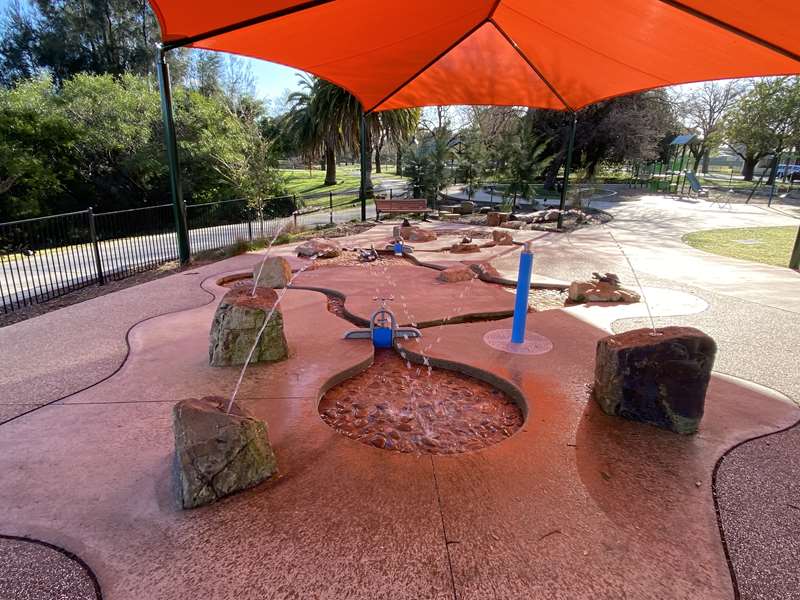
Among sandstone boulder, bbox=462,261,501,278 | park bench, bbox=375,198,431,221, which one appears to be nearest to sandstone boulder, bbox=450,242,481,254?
sandstone boulder, bbox=462,261,501,278

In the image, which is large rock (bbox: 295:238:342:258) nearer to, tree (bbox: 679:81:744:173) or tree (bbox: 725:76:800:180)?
tree (bbox: 725:76:800:180)

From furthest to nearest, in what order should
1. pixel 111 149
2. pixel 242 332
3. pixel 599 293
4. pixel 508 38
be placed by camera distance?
pixel 111 149, pixel 599 293, pixel 508 38, pixel 242 332

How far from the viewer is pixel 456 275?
7.62 metres

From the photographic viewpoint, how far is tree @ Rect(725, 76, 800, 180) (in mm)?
32812

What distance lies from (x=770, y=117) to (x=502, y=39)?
39628 mm

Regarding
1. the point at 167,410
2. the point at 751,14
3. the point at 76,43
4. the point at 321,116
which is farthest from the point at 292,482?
the point at 76,43

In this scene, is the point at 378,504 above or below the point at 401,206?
below

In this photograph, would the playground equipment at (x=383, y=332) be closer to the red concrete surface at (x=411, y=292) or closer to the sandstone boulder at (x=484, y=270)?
the red concrete surface at (x=411, y=292)

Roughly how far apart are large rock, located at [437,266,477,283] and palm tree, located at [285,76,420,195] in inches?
701

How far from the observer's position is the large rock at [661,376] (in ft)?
10.8

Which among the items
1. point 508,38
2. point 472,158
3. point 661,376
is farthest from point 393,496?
point 472,158

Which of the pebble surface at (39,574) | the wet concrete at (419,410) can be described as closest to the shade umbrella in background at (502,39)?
the wet concrete at (419,410)

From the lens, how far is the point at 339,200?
28062 millimetres

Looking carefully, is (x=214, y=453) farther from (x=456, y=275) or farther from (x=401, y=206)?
(x=401, y=206)
